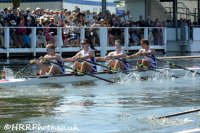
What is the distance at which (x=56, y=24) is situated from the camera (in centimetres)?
2816

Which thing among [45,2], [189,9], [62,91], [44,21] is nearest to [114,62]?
[62,91]

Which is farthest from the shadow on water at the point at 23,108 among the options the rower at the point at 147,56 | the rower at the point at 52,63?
the rower at the point at 147,56

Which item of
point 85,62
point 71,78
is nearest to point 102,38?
point 85,62

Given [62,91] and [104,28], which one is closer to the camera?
[62,91]

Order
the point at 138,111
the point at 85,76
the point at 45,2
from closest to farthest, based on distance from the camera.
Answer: the point at 138,111 < the point at 85,76 < the point at 45,2

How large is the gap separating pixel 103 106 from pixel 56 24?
50.8 feet

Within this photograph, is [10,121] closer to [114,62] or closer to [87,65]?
[87,65]

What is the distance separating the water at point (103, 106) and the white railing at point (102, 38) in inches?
392

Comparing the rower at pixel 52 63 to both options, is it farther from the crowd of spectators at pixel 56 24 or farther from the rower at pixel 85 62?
the crowd of spectators at pixel 56 24

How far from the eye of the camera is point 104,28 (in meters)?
29.5

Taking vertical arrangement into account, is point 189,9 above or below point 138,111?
above

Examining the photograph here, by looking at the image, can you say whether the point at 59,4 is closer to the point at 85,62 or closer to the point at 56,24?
the point at 56,24

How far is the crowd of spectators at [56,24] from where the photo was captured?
1050 inches

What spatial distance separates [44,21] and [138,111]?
15.9 metres
